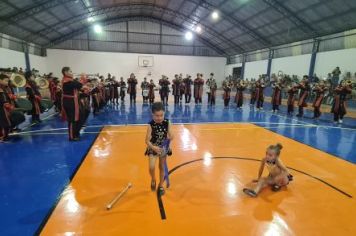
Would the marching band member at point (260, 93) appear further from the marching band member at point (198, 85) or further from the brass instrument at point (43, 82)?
the brass instrument at point (43, 82)

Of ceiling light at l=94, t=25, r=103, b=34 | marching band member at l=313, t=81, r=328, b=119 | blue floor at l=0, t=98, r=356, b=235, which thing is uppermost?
ceiling light at l=94, t=25, r=103, b=34

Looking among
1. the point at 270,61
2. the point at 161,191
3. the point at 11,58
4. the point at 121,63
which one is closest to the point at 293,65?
the point at 270,61

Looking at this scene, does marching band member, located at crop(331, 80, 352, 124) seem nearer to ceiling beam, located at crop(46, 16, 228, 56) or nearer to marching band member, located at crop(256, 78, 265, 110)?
marching band member, located at crop(256, 78, 265, 110)

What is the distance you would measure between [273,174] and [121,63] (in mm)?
25830

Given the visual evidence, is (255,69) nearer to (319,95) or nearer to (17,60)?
(319,95)

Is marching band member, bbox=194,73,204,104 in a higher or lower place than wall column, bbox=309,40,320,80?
lower

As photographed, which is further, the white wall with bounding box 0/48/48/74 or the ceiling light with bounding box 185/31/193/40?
the ceiling light with bounding box 185/31/193/40

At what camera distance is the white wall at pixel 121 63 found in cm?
2573

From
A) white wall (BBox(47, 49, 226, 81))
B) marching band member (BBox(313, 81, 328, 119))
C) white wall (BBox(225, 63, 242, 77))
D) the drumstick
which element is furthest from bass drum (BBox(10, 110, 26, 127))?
white wall (BBox(225, 63, 242, 77))

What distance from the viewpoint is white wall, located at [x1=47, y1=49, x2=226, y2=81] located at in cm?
2573

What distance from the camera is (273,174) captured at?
11.9 feet

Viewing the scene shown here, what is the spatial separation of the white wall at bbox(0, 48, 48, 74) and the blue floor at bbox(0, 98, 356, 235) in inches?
454

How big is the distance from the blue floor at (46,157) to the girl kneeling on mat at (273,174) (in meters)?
2.55

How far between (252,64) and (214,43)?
672cm
